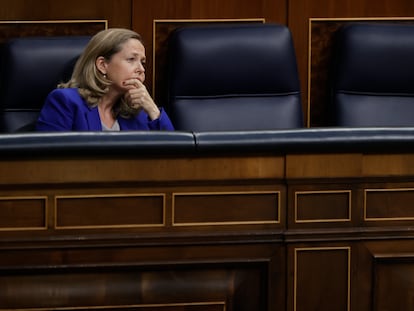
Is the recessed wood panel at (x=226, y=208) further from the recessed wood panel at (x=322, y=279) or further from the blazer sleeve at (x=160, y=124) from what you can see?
the blazer sleeve at (x=160, y=124)

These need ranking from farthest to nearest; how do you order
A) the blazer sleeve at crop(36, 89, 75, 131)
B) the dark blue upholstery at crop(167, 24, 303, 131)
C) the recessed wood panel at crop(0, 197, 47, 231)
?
the dark blue upholstery at crop(167, 24, 303, 131)
the blazer sleeve at crop(36, 89, 75, 131)
the recessed wood panel at crop(0, 197, 47, 231)

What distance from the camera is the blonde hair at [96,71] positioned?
1.44 m

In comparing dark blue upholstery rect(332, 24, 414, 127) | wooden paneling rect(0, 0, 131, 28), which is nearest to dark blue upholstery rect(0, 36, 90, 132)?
wooden paneling rect(0, 0, 131, 28)

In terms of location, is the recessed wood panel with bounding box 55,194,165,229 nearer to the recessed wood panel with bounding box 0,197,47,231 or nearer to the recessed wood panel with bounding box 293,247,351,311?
the recessed wood panel with bounding box 0,197,47,231

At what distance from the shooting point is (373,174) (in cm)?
109

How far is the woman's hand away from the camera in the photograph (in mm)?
1443

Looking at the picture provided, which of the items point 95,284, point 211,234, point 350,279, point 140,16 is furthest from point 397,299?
point 140,16

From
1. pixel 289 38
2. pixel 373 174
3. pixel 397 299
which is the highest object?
pixel 289 38

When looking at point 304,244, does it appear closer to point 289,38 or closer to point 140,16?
point 289,38

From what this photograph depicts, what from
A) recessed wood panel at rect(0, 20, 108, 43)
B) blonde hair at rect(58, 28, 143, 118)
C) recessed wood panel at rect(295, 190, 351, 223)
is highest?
recessed wood panel at rect(0, 20, 108, 43)

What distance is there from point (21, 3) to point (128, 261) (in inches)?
26.0

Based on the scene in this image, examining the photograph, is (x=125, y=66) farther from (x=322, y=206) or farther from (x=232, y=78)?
(x=322, y=206)

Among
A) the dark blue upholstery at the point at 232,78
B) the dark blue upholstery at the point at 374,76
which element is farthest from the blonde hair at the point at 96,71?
the dark blue upholstery at the point at 374,76

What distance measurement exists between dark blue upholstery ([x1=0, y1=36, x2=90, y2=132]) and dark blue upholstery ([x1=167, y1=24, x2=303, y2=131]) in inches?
6.3
